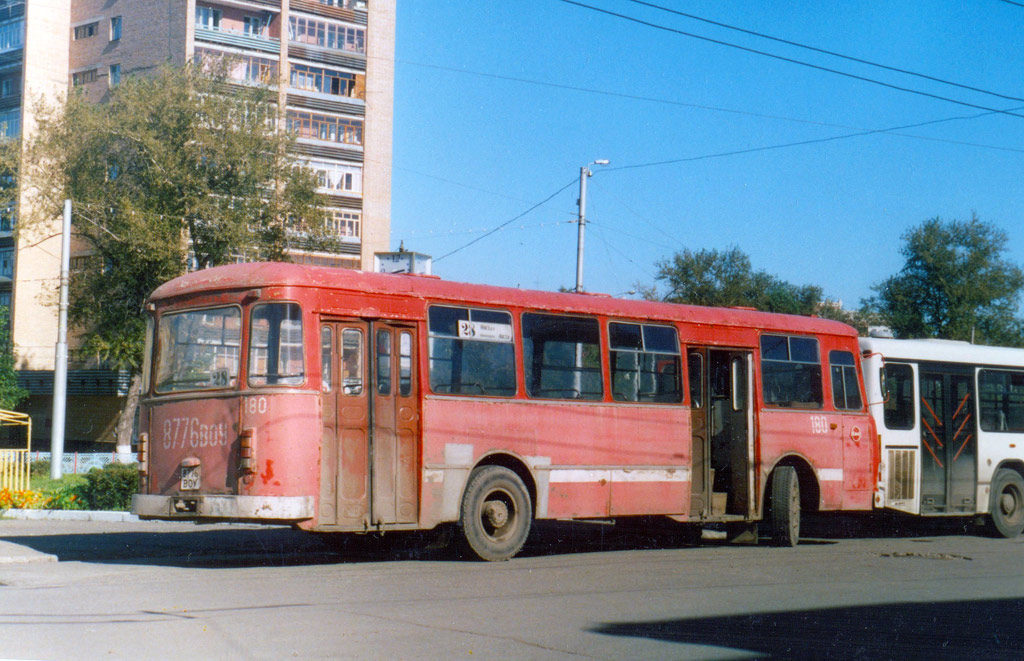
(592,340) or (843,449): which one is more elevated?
(592,340)

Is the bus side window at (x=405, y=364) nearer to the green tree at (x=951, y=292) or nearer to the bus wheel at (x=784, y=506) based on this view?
the bus wheel at (x=784, y=506)

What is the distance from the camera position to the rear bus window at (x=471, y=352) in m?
13.6

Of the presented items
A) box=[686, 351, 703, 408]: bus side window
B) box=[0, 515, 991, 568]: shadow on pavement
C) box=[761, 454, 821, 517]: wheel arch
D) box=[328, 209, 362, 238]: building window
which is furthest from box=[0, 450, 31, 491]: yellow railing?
box=[328, 209, 362, 238]: building window

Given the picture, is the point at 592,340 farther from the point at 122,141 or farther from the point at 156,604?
the point at 122,141

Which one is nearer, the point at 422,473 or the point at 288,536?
the point at 422,473

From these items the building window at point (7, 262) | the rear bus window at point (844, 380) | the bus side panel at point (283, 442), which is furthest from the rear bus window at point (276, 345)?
the building window at point (7, 262)

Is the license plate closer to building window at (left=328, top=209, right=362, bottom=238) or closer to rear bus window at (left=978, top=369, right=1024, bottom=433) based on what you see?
rear bus window at (left=978, top=369, right=1024, bottom=433)

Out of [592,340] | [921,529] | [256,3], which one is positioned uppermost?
[256,3]

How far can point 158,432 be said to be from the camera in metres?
13.0

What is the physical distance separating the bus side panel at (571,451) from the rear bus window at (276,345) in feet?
5.51

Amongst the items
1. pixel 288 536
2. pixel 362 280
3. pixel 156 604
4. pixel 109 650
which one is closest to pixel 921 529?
pixel 288 536

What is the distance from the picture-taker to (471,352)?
13914 mm

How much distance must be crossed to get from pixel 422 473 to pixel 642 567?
8.95 feet

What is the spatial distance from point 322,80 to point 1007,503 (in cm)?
5047
